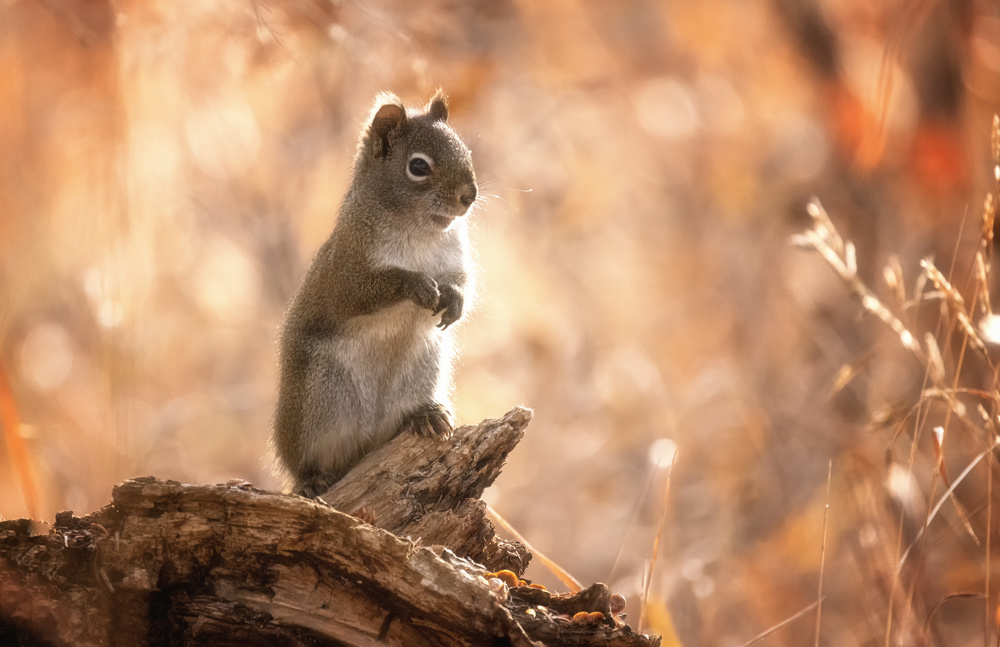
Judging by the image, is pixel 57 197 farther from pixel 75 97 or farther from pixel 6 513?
pixel 6 513

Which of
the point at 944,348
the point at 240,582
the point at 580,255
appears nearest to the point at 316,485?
the point at 240,582

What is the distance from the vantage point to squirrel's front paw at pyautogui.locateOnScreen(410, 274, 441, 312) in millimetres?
3676

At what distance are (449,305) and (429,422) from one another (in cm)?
44

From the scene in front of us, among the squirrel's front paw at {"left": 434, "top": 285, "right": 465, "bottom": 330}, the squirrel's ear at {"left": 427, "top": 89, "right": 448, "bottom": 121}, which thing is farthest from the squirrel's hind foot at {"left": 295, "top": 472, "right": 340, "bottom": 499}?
the squirrel's ear at {"left": 427, "top": 89, "right": 448, "bottom": 121}

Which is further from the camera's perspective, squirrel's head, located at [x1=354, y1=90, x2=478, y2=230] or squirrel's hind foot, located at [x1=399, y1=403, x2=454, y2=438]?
squirrel's head, located at [x1=354, y1=90, x2=478, y2=230]

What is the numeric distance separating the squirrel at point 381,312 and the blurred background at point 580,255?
336 mm

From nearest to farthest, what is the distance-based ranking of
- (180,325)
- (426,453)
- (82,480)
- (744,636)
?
(426,453) → (82,480) → (744,636) → (180,325)

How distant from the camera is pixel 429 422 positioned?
3664 millimetres

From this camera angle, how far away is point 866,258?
5.64 meters

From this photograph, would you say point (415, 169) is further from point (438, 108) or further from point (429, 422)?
point (429, 422)

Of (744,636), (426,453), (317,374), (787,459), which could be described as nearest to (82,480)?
(317,374)

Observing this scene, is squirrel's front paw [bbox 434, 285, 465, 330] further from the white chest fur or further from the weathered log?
the weathered log

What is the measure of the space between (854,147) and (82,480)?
4395 millimetres

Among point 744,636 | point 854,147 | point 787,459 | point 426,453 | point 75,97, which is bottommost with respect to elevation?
point 744,636
